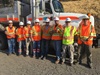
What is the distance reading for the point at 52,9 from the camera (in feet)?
31.8

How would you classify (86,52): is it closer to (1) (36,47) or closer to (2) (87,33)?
(2) (87,33)

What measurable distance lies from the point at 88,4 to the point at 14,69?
566 inches

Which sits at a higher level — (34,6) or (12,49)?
(34,6)

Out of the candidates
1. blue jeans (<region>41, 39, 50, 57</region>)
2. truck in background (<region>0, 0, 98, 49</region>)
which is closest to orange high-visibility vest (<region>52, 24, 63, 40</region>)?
blue jeans (<region>41, 39, 50, 57</region>)

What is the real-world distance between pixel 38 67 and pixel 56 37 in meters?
1.57

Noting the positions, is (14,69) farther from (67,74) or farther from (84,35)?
(84,35)

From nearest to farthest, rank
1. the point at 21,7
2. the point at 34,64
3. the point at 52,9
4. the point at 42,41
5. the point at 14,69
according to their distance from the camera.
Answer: the point at 14,69 < the point at 34,64 < the point at 42,41 < the point at 52,9 < the point at 21,7

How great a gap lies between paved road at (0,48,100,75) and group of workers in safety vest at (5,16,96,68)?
0.34 m

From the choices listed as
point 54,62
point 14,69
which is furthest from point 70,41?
point 14,69

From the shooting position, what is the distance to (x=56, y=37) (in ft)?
27.8

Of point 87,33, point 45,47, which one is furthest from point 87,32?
point 45,47

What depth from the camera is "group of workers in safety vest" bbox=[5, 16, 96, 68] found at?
7.86 metres

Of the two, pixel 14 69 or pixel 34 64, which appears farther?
pixel 34 64

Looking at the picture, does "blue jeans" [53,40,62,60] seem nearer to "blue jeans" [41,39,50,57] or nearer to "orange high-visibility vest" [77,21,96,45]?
"blue jeans" [41,39,50,57]
